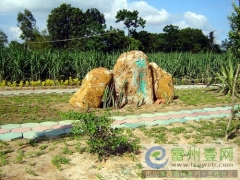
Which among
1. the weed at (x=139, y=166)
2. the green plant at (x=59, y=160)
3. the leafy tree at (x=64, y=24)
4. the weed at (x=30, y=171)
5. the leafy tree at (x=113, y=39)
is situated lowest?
the weed at (x=139, y=166)

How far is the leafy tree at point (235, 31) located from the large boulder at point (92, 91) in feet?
12.0

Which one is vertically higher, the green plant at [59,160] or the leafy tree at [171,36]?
the leafy tree at [171,36]

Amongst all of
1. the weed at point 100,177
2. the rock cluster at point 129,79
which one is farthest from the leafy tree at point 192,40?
the weed at point 100,177

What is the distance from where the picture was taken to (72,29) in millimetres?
39844

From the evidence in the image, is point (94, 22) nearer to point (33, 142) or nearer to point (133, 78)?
point (133, 78)

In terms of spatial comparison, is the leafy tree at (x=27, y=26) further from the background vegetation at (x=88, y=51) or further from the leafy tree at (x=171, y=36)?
the leafy tree at (x=171, y=36)

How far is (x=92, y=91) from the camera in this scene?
7391 mm

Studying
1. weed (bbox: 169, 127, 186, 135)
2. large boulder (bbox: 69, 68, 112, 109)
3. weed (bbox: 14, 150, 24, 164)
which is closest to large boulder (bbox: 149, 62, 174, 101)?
large boulder (bbox: 69, 68, 112, 109)

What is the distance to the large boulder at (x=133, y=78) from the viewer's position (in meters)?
7.92

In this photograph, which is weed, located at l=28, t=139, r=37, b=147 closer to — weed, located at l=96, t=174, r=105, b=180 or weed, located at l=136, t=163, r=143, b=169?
weed, located at l=96, t=174, r=105, b=180

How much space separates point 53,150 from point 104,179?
3.83ft

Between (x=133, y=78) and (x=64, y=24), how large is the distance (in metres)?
34.1

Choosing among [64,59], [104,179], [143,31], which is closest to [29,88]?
[64,59]

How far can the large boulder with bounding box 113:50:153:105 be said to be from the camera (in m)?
7.92
